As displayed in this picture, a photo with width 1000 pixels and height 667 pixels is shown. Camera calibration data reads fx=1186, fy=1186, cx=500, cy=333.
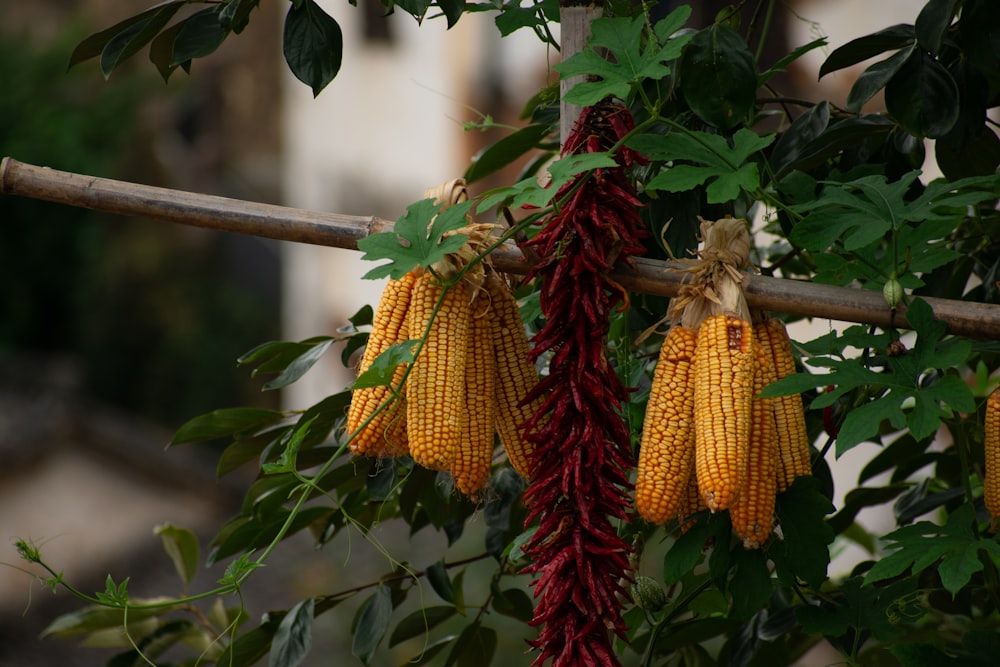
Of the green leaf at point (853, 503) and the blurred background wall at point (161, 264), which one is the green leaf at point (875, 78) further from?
the blurred background wall at point (161, 264)

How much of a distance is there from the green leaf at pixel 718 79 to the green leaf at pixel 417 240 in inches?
10.8

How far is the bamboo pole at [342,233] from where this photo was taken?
1071 millimetres

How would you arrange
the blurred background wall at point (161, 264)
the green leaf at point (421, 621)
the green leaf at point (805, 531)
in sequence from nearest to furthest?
the green leaf at point (805, 531) < the green leaf at point (421, 621) < the blurred background wall at point (161, 264)

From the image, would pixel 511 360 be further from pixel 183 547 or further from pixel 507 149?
pixel 183 547

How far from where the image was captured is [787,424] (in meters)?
1.08

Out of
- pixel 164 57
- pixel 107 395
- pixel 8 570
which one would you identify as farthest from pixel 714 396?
pixel 107 395

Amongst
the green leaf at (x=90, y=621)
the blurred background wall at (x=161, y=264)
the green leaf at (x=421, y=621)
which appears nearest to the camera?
the green leaf at (x=421, y=621)

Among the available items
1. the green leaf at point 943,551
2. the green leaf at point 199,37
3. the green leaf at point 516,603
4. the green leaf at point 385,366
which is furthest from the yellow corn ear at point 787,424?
the green leaf at point 199,37

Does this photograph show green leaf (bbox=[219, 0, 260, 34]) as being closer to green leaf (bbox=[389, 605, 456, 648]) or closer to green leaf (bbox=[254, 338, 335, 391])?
green leaf (bbox=[254, 338, 335, 391])

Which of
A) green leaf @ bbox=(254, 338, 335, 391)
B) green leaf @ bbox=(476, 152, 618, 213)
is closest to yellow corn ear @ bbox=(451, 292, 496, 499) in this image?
green leaf @ bbox=(476, 152, 618, 213)

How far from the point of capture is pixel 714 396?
40.2 inches

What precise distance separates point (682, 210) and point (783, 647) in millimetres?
606

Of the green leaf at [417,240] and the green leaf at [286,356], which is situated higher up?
the green leaf at [417,240]

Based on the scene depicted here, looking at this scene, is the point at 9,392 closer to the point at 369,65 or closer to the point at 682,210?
the point at 369,65
